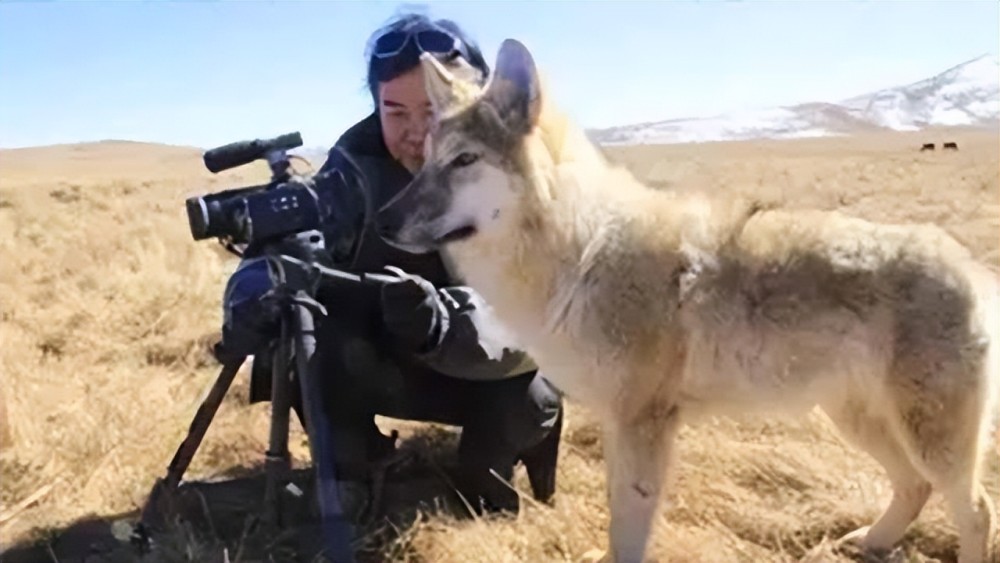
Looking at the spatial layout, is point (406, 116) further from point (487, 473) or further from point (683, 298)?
point (487, 473)

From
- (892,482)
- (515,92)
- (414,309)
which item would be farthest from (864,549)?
(515,92)

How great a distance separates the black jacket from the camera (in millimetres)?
4480

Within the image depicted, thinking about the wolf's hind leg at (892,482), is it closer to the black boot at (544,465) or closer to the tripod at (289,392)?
the black boot at (544,465)

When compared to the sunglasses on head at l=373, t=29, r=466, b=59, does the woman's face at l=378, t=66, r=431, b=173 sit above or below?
below

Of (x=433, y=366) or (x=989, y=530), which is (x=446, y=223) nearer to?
(x=433, y=366)

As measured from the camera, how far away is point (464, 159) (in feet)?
12.7

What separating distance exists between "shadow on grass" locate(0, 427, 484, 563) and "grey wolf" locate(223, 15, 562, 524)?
23 cm

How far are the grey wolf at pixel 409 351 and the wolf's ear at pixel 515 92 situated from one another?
0.82 meters

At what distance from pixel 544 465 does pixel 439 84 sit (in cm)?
214

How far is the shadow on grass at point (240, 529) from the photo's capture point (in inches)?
177

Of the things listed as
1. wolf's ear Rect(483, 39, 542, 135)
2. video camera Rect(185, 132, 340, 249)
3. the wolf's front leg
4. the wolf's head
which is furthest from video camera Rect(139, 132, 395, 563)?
the wolf's front leg

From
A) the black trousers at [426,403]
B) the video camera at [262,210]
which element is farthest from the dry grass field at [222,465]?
the video camera at [262,210]

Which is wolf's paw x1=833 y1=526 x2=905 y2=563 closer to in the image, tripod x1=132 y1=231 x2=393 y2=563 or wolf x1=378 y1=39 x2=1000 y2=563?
wolf x1=378 y1=39 x2=1000 y2=563

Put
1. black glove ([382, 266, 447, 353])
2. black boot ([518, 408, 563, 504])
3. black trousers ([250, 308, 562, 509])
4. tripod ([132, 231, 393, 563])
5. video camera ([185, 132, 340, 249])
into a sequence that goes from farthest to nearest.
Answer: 1. black boot ([518, 408, 563, 504])
2. black trousers ([250, 308, 562, 509])
3. black glove ([382, 266, 447, 353])
4. tripod ([132, 231, 393, 563])
5. video camera ([185, 132, 340, 249])
